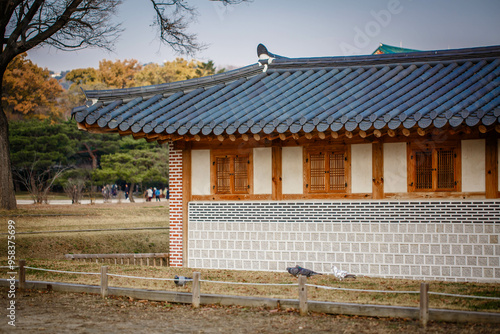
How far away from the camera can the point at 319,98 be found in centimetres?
1230

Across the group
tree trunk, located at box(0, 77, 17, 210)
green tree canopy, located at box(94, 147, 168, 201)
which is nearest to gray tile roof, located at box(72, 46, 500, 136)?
tree trunk, located at box(0, 77, 17, 210)

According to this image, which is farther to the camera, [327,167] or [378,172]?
[327,167]

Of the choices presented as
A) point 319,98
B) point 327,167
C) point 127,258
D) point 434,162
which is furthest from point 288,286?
point 127,258

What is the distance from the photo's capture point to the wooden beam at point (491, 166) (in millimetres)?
11195

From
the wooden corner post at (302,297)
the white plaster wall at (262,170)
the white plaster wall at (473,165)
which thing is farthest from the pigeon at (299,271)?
the white plaster wall at (473,165)

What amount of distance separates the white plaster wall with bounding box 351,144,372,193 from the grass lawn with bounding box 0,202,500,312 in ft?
6.40

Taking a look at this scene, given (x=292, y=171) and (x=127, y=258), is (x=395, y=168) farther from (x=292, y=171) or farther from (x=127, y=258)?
(x=127, y=258)

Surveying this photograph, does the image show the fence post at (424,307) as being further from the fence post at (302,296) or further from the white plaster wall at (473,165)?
the white plaster wall at (473,165)

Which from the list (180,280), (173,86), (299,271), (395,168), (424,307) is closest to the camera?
(424,307)

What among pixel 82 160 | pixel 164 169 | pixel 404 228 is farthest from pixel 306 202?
pixel 82 160

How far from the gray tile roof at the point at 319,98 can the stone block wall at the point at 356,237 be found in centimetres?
199

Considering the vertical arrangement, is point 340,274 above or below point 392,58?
below

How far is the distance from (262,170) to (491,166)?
15.9 ft

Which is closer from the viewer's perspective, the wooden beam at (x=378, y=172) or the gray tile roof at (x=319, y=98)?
the gray tile roof at (x=319, y=98)
